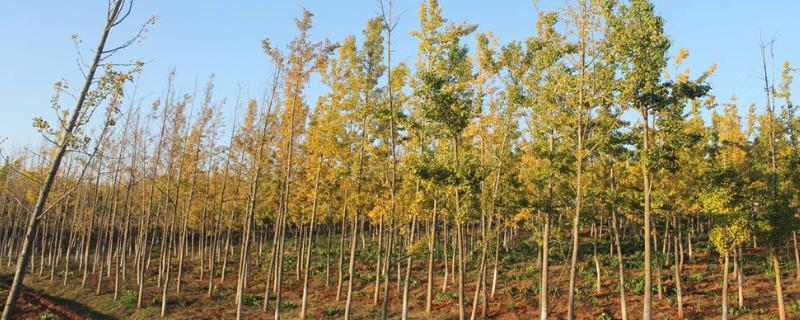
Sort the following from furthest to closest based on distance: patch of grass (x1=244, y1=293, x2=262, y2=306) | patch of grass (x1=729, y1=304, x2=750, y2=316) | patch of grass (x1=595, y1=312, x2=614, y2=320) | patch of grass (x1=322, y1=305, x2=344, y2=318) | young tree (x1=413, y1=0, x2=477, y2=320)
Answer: patch of grass (x1=244, y1=293, x2=262, y2=306)
patch of grass (x1=322, y1=305, x2=344, y2=318)
patch of grass (x1=729, y1=304, x2=750, y2=316)
patch of grass (x1=595, y1=312, x2=614, y2=320)
young tree (x1=413, y1=0, x2=477, y2=320)

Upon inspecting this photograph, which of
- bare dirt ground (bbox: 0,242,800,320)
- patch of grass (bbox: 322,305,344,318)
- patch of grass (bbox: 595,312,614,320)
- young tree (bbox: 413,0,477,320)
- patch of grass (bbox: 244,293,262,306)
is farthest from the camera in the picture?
patch of grass (bbox: 244,293,262,306)

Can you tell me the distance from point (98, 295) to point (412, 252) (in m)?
20.6

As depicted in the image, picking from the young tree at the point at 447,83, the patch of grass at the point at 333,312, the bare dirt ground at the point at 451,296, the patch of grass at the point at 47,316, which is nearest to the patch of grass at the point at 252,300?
the bare dirt ground at the point at 451,296

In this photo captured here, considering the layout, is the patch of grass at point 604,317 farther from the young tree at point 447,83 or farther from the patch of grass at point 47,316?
the patch of grass at point 47,316

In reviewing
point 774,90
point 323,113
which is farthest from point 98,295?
point 774,90

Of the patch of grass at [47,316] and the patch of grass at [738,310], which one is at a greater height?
the patch of grass at [738,310]

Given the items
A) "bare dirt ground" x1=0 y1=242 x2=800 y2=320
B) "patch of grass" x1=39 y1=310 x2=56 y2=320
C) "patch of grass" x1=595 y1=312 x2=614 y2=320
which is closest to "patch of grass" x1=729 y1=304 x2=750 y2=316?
"bare dirt ground" x1=0 y1=242 x2=800 y2=320

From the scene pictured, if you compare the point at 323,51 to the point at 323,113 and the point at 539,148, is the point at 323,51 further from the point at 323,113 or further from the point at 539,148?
the point at 539,148

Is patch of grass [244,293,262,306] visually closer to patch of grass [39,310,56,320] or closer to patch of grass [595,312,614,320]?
patch of grass [39,310,56,320]

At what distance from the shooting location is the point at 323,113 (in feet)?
71.8

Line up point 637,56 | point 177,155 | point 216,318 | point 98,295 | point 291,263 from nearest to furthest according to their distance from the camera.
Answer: point 637,56, point 216,318, point 177,155, point 98,295, point 291,263

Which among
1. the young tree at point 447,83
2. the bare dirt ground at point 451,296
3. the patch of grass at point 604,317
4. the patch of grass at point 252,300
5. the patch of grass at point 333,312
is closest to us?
the young tree at point 447,83

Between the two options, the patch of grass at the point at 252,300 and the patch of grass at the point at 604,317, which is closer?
the patch of grass at the point at 604,317

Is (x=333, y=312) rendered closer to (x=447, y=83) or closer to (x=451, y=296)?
(x=451, y=296)
